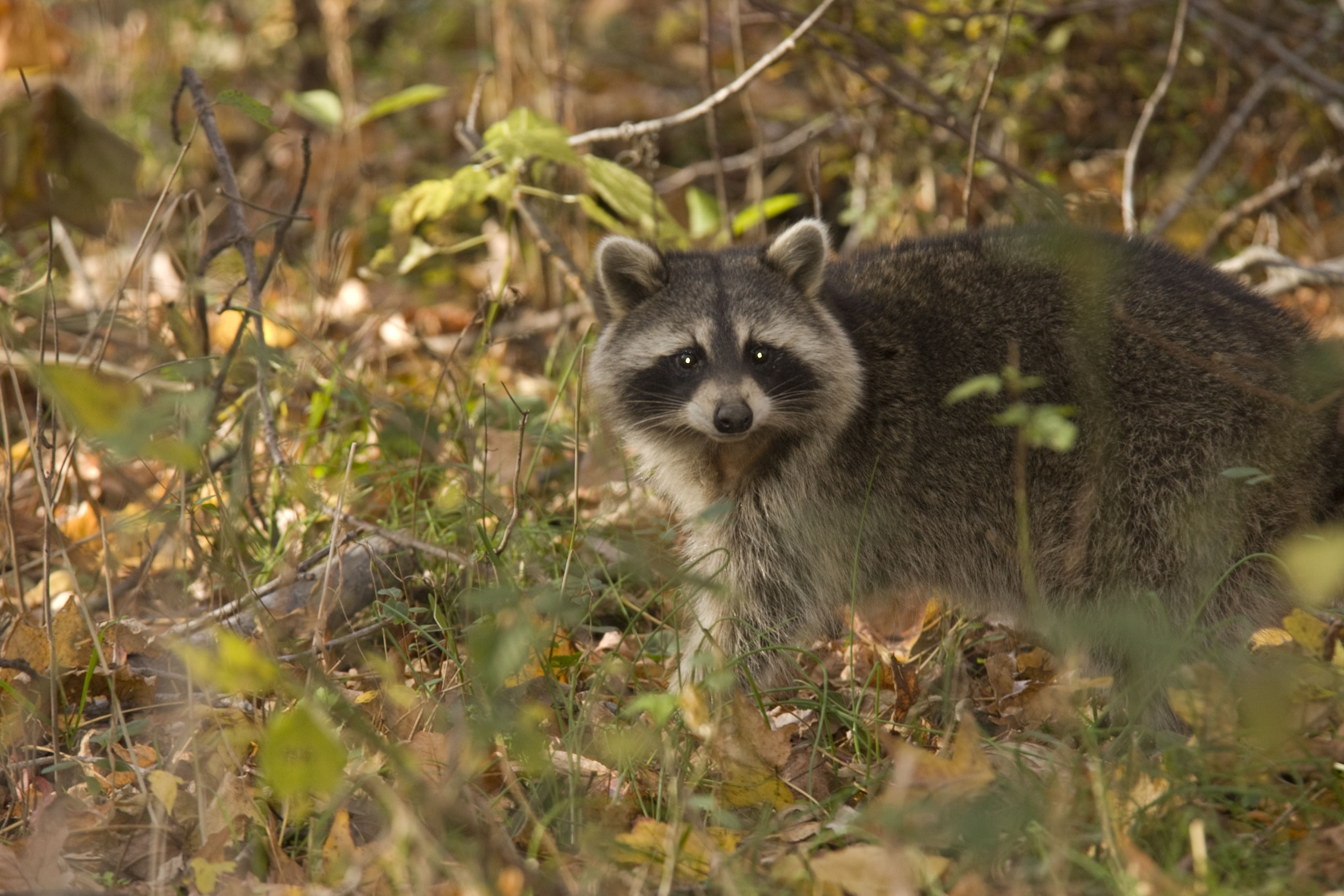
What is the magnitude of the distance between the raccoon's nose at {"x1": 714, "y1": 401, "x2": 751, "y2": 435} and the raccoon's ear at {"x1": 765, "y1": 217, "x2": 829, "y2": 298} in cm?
61

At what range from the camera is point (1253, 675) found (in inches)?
109

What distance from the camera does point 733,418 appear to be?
3770 millimetres

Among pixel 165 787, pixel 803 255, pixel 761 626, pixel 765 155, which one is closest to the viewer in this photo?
pixel 165 787

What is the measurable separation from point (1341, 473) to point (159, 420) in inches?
132

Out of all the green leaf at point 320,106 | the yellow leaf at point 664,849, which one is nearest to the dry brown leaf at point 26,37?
the green leaf at point 320,106

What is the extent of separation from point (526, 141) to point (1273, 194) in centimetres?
420

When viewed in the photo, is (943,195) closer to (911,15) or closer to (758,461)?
(911,15)

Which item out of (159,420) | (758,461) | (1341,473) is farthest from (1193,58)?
(159,420)

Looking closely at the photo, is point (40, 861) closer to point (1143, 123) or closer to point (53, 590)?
point (53, 590)

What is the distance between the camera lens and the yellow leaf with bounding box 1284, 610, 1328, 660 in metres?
2.94

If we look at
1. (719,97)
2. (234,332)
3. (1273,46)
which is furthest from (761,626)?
(1273,46)

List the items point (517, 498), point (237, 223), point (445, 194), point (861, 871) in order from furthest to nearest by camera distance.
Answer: point (445, 194)
point (237, 223)
point (517, 498)
point (861, 871)

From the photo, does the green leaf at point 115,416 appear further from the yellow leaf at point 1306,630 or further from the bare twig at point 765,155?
the bare twig at point 765,155

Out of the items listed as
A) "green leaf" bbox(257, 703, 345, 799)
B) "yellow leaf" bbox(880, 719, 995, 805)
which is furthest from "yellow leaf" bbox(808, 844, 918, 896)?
"green leaf" bbox(257, 703, 345, 799)
